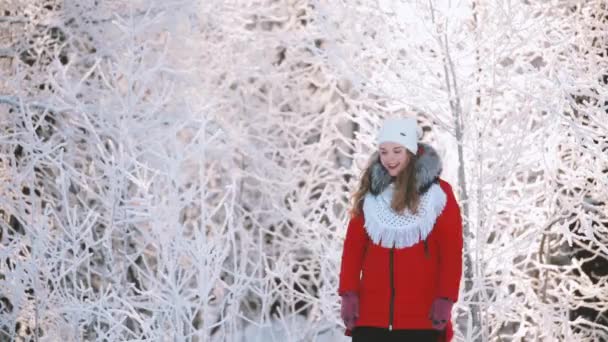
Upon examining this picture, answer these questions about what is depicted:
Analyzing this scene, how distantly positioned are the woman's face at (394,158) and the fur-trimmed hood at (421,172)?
31 millimetres

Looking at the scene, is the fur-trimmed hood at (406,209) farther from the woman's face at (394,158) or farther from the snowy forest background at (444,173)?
the snowy forest background at (444,173)

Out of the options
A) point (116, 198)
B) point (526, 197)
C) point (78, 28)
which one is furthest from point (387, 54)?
point (78, 28)

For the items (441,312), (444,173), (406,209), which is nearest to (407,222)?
(406,209)

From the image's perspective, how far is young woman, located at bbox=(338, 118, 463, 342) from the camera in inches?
178

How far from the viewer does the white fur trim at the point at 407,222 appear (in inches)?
181

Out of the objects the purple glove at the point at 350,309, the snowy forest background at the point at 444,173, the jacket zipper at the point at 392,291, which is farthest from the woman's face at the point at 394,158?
the snowy forest background at the point at 444,173

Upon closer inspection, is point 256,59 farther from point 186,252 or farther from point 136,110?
point 186,252

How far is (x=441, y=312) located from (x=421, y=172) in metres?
0.65

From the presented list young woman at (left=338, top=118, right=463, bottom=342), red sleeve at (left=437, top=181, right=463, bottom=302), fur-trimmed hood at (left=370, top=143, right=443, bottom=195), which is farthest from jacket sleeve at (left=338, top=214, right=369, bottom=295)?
red sleeve at (left=437, top=181, right=463, bottom=302)

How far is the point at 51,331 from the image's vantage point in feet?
25.2

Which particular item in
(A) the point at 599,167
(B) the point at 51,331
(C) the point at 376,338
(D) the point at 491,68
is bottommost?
(B) the point at 51,331

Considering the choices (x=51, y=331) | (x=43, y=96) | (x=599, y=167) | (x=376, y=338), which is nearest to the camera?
(x=376, y=338)

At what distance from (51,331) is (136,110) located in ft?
6.52

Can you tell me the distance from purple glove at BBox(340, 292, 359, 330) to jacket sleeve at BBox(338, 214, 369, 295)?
0.09 ft
